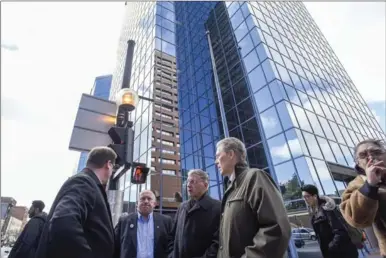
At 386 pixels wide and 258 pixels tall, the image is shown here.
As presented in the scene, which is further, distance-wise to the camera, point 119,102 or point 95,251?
point 119,102

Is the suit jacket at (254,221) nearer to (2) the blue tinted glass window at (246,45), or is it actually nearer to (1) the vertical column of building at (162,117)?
(1) the vertical column of building at (162,117)

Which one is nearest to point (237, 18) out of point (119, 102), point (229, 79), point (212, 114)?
point (229, 79)

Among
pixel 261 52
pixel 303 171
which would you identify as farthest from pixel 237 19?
pixel 303 171

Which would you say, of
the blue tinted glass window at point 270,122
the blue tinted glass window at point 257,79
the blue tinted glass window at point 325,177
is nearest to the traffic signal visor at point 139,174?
the blue tinted glass window at point 325,177

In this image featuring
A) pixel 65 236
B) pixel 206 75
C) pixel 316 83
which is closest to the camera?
pixel 65 236

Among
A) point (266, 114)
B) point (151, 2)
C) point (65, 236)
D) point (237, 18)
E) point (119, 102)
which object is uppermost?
point (151, 2)

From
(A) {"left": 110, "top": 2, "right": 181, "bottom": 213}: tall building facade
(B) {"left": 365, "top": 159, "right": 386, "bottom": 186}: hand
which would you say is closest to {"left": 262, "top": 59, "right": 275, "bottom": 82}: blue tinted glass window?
(A) {"left": 110, "top": 2, "right": 181, "bottom": 213}: tall building facade

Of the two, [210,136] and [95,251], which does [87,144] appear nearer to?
[95,251]

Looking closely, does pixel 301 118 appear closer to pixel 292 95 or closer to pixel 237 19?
pixel 292 95

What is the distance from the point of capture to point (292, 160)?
1126 centimetres

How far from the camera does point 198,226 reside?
9.12 ft

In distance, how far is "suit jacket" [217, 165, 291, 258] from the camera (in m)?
1.53

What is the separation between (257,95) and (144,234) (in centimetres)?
1289

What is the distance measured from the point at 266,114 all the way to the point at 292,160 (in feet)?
11.6
